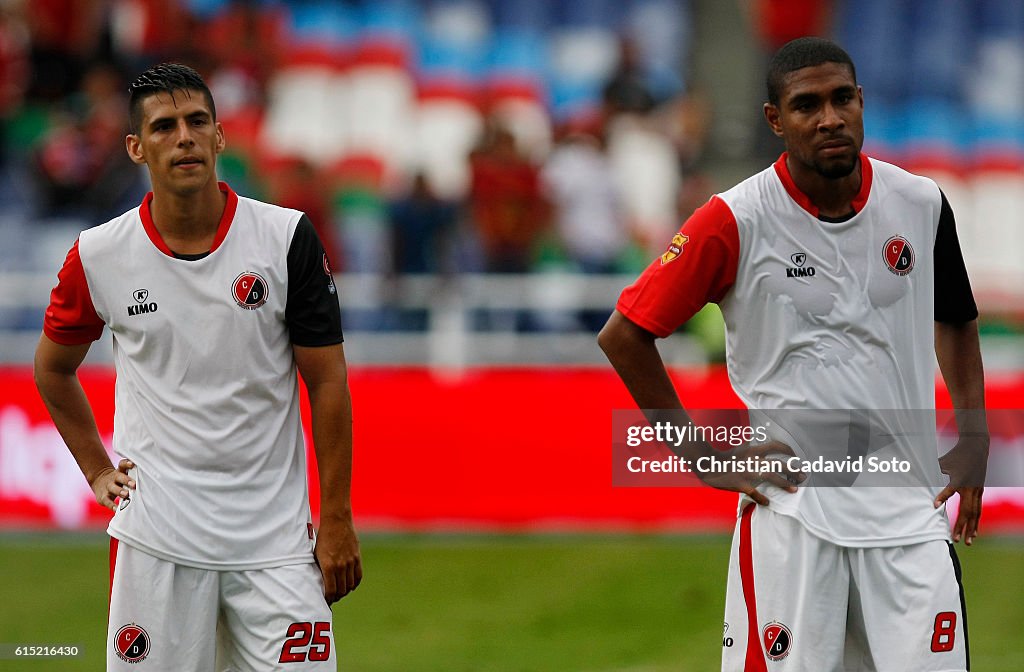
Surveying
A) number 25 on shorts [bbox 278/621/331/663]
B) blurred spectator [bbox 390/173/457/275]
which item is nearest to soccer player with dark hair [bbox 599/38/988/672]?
number 25 on shorts [bbox 278/621/331/663]

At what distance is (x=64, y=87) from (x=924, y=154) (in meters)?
10.2

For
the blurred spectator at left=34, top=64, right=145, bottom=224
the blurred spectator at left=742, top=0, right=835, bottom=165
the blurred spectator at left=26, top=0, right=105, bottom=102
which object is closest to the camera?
the blurred spectator at left=34, top=64, right=145, bottom=224

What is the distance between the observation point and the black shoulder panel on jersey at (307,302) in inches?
215

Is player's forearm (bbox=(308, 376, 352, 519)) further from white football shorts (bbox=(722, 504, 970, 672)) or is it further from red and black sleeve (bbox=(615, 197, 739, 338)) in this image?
white football shorts (bbox=(722, 504, 970, 672))

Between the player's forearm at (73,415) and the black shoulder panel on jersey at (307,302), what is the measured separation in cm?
85

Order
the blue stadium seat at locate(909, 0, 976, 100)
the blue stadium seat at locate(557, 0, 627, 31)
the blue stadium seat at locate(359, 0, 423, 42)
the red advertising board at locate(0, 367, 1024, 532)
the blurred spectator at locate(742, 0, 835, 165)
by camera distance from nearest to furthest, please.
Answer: the red advertising board at locate(0, 367, 1024, 532) < the blurred spectator at locate(742, 0, 835, 165) < the blue stadium seat at locate(359, 0, 423, 42) < the blue stadium seat at locate(557, 0, 627, 31) < the blue stadium seat at locate(909, 0, 976, 100)

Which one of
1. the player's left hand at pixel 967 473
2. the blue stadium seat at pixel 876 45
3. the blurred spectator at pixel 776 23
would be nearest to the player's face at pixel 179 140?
the player's left hand at pixel 967 473

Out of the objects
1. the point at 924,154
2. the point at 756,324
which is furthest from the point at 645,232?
the point at 756,324

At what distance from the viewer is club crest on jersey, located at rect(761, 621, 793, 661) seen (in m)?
5.20

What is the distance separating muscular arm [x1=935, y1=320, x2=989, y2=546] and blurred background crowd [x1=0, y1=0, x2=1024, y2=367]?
8.76 meters

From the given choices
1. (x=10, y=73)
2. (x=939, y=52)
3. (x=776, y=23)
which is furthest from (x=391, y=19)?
(x=939, y=52)

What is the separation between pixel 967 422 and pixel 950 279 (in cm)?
50

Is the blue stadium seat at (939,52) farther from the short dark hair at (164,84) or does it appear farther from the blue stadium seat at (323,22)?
the short dark hair at (164,84)

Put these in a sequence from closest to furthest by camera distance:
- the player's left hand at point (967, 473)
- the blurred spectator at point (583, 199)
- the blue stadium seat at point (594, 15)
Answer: the player's left hand at point (967, 473)
the blurred spectator at point (583, 199)
the blue stadium seat at point (594, 15)
